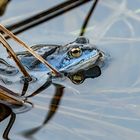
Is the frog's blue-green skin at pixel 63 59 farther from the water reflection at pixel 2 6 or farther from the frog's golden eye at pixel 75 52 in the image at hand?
the water reflection at pixel 2 6

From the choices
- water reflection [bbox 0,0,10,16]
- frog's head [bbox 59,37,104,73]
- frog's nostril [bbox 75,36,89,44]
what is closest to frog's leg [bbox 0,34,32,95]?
frog's head [bbox 59,37,104,73]

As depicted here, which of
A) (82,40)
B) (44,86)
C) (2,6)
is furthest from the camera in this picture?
(2,6)

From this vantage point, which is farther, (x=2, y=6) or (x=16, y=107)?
(x=2, y=6)

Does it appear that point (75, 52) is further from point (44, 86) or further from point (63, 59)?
point (44, 86)

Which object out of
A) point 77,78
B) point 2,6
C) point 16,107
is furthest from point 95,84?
point 2,6

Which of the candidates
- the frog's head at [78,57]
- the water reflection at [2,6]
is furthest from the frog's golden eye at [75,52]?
the water reflection at [2,6]

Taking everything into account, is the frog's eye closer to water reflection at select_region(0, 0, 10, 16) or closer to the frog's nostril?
the frog's nostril

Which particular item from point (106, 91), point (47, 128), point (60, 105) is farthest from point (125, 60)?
point (47, 128)
